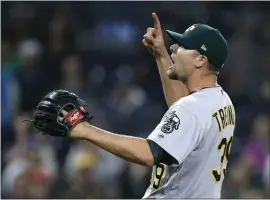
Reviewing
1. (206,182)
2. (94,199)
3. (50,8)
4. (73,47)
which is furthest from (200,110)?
(50,8)

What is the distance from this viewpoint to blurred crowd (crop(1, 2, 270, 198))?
26.2ft

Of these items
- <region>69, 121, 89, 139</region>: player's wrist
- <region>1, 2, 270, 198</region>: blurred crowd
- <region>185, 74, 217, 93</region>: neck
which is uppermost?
<region>185, 74, 217, 93</region>: neck

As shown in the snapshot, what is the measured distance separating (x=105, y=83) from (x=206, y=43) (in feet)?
18.8

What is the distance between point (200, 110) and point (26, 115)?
548 centimetres

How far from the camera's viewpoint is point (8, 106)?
896 cm

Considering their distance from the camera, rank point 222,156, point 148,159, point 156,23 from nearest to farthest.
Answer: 1. point 148,159
2. point 222,156
3. point 156,23

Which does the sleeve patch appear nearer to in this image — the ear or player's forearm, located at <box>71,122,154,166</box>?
player's forearm, located at <box>71,122,154,166</box>

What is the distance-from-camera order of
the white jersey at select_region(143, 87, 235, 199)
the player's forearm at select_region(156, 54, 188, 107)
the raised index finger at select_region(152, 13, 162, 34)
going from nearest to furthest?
the white jersey at select_region(143, 87, 235, 199) < the raised index finger at select_region(152, 13, 162, 34) < the player's forearm at select_region(156, 54, 188, 107)

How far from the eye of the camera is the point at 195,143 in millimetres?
3691

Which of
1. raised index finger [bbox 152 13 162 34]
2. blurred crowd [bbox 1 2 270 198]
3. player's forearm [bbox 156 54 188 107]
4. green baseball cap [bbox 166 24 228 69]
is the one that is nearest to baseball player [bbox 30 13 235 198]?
green baseball cap [bbox 166 24 228 69]

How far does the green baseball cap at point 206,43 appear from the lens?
156 inches

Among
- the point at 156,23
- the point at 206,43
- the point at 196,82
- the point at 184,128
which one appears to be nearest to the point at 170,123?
the point at 184,128

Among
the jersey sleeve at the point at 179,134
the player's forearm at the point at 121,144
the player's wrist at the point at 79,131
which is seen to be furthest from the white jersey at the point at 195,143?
the player's wrist at the point at 79,131

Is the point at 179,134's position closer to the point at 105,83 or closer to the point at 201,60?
the point at 201,60
